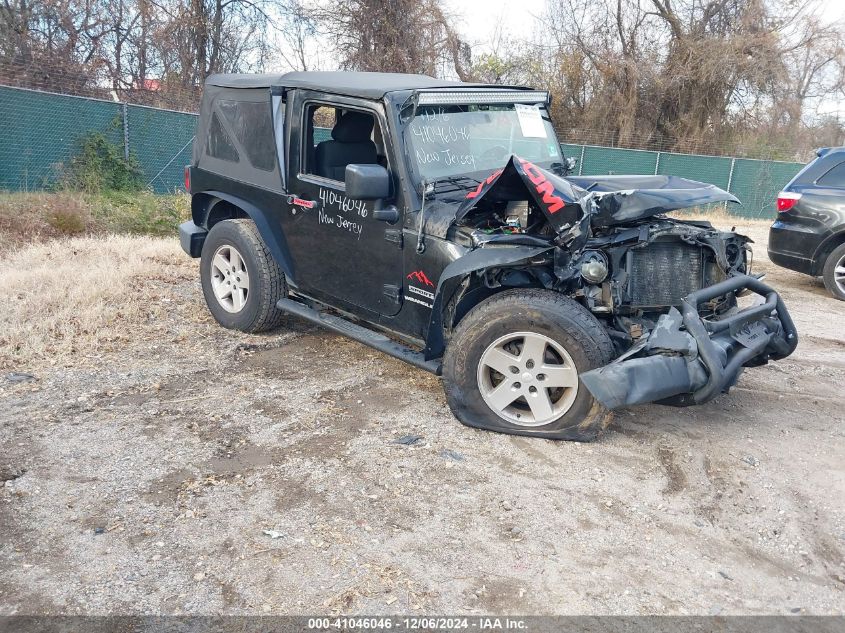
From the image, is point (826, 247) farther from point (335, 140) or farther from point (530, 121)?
point (335, 140)

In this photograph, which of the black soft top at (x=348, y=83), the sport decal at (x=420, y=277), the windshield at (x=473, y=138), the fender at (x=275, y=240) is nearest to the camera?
the sport decal at (x=420, y=277)

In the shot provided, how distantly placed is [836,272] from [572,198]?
5719 mm

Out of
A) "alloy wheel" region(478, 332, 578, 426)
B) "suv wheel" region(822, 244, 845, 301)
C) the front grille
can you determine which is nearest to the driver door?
"alloy wheel" region(478, 332, 578, 426)

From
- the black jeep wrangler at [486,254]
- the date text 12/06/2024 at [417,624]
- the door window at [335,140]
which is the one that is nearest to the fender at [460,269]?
the black jeep wrangler at [486,254]

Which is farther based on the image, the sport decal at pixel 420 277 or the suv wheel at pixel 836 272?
the suv wheel at pixel 836 272

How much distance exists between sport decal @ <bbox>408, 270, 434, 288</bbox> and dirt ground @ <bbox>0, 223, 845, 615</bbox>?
0.81 m

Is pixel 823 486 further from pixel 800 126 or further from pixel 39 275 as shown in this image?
pixel 800 126

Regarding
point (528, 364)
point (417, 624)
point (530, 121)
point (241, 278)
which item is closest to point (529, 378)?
point (528, 364)

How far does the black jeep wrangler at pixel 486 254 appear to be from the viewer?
387 centimetres

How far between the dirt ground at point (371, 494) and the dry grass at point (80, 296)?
0.17 ft

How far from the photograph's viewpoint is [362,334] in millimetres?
4914

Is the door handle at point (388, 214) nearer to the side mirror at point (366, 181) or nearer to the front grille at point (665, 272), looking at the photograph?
the side mirror at point (366, 181)

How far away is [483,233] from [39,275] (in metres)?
4.82

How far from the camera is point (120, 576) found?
2875 mm
